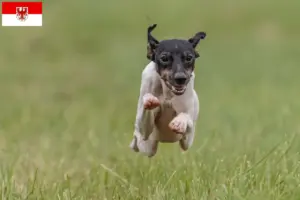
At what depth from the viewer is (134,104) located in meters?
11.0

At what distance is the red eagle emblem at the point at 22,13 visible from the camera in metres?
6.34

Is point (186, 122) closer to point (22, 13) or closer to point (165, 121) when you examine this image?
point (165, 121)

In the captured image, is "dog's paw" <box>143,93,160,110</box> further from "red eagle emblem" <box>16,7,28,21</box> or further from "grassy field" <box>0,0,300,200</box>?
"red eagle emblem" <box>16,7,28,21</box>

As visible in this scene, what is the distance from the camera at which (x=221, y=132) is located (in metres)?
8.62

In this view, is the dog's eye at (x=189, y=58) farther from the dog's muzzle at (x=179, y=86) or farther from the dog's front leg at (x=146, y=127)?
the dog's front leg at (x=146, y=127)

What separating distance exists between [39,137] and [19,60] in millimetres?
5492

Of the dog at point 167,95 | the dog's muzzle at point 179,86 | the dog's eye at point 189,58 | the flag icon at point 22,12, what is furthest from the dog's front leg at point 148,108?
the flag icon at point 22,12

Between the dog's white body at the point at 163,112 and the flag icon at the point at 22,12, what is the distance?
170 cm

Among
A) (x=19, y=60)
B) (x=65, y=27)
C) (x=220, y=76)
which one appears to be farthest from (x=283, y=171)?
(x=65, y=27)

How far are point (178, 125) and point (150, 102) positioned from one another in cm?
19

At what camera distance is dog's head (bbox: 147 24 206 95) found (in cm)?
461

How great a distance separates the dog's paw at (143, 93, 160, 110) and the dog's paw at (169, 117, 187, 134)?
128mm

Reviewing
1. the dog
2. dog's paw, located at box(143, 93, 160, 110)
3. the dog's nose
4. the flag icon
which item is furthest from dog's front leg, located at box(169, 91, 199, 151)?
the flag icon

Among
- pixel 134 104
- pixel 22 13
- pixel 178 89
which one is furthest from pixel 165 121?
pixel 134 104
